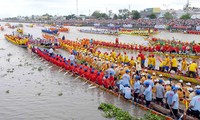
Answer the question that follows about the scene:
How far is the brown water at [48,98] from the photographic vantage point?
466 inches

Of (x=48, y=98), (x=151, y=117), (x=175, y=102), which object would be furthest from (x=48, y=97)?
(x=175, y=102)

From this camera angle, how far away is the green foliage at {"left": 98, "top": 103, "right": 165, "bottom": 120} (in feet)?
33.8

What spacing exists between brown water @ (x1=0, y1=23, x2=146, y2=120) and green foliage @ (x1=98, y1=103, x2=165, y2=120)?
0.96ft

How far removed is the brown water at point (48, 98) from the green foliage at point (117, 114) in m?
0.29

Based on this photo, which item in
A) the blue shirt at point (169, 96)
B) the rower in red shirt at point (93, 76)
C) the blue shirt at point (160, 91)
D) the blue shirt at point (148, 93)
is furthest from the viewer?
the rower in red shirt at point (93, 76)

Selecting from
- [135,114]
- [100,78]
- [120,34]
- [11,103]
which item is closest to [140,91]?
[135,114]

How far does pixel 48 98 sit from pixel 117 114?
15.3 ft

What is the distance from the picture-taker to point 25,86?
16.4 m

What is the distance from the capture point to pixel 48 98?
1408cm

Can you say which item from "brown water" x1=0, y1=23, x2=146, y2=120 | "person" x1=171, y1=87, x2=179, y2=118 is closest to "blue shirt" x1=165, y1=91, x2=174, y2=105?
"person" x1=171, y1=87, x2=179, y2=118

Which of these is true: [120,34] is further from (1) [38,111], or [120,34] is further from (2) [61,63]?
(1) [38,111]

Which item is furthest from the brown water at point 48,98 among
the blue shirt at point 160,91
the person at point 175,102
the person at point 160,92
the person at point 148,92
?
the person at point 175,102

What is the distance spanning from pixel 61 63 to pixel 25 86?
13.9ft

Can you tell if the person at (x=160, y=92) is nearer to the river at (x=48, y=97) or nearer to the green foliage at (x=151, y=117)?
the green foliage at (x=151, y=117)
